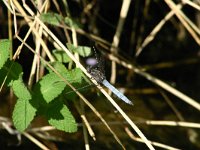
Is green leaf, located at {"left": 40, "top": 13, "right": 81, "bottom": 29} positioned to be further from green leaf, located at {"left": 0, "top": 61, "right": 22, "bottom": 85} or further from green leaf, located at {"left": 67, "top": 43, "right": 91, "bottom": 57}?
green leaf, located at {"left": 0, "top": 61, "right": 22, "bottom": 85}

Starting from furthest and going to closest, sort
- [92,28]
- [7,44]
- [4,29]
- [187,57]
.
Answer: [187,57], [92,28], [4,29], [7,44]

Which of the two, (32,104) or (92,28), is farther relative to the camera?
(92,28)

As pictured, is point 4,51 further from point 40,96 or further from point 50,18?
point 50,18

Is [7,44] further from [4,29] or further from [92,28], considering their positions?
[92,28]

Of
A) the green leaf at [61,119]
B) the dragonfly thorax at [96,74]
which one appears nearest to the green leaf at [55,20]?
the dragonfly thorax at [96,74]

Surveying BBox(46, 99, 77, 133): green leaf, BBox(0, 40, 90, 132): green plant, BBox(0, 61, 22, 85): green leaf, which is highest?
BBox(0, 61, 22, 85): green leaf

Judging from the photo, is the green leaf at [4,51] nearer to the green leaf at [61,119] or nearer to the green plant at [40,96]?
the green plant at [40,96]

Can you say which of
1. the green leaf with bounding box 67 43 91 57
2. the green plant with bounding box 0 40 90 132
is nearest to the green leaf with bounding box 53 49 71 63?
the green leaf with bounding box 67 43 91 57

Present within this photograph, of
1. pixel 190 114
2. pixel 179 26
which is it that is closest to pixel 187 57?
pixel 179 26
